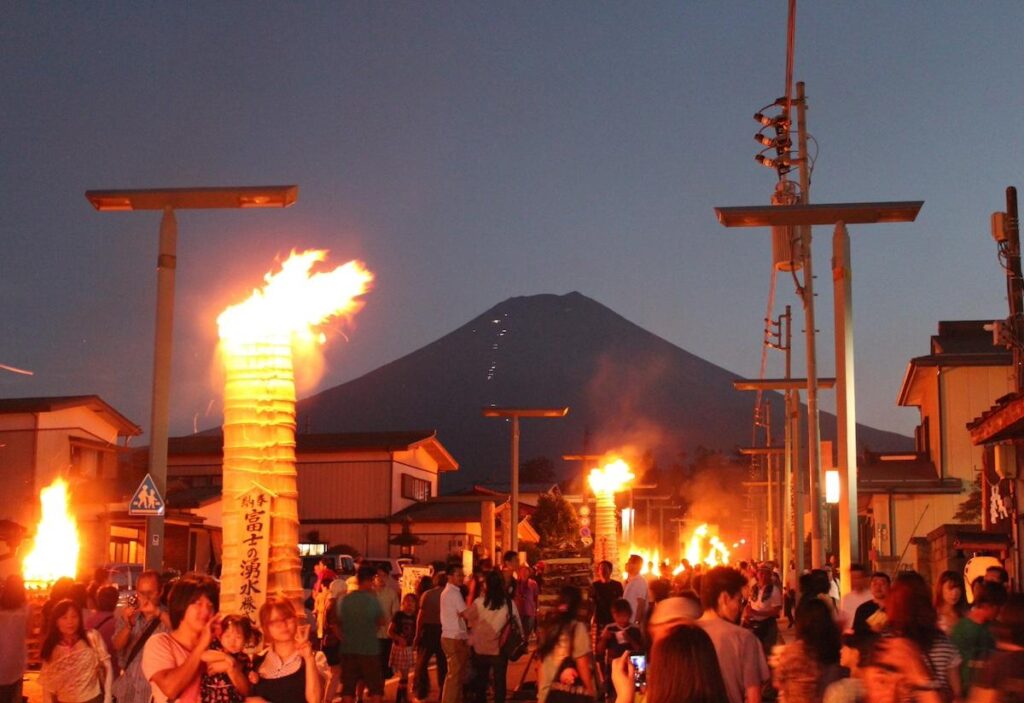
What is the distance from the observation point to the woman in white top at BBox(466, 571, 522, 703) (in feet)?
48.7

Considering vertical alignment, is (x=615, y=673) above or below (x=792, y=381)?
below

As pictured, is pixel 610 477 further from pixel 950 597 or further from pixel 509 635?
pixel 950 597

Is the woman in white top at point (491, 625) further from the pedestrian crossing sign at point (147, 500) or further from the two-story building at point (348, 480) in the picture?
the two-story building at point (348, 480)

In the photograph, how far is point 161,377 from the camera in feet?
49.2

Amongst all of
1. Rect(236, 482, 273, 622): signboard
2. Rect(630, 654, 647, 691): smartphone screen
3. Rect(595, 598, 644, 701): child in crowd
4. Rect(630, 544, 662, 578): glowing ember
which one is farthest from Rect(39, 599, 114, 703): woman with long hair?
Rect(630, 544, 662, 578): glowing ember

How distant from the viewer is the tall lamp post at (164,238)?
48.9ft

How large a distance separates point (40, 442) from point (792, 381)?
2678 centimetres

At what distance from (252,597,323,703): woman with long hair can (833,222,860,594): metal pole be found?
10482 millimetres

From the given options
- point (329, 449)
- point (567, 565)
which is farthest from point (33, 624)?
point (329, 449)

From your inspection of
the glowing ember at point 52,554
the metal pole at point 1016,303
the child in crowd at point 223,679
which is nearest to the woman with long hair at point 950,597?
the child in crowd at point 223,679

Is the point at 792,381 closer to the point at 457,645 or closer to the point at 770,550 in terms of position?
the point at 457,645

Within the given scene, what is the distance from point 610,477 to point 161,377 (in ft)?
71.9

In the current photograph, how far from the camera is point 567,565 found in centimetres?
2505

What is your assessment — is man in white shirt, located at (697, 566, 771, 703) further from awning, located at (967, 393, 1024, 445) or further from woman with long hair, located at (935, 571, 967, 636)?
awning, located at (967, 393, 1024, 445)
